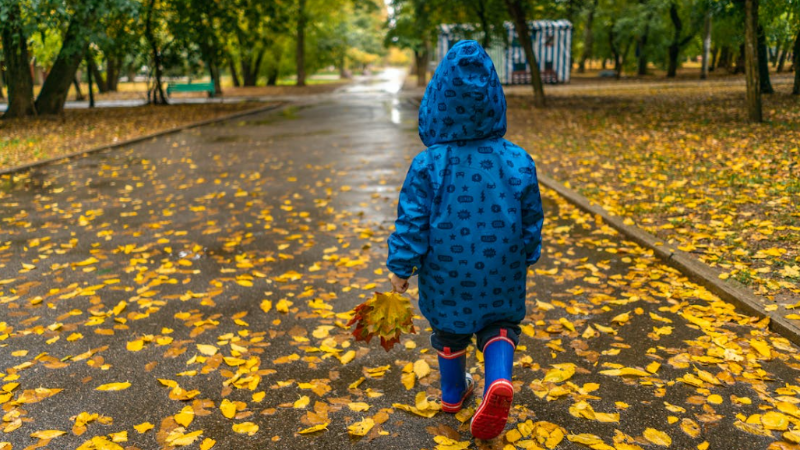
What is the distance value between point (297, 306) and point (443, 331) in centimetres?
211

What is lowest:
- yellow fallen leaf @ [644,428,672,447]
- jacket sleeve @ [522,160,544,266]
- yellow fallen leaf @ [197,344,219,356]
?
yellow fallen leaf @ [644,428,672,447]

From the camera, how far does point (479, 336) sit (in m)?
2.91

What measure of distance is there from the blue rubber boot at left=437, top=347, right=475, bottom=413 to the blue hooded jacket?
33cm

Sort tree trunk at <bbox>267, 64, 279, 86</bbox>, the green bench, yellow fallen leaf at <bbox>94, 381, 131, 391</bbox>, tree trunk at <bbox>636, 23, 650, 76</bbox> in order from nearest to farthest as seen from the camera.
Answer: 1. yellow fallen leaf at <bbox>94, 381, 131, 391</bbox>
2. the green bench
3. tree trunk at <bbox>636, 23, 650, 76</bbox>
4. tree trunk at <bbox>267, 64, 279, 86</bbox>

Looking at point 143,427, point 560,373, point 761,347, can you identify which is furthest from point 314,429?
point 761,347

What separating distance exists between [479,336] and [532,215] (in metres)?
0.63

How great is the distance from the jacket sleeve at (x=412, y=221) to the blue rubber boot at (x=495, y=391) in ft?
1.78

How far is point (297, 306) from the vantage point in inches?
188

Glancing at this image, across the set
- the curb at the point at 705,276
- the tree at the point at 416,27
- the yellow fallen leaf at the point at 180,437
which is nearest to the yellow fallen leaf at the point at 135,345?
the yellow fallen leaf at the point at 180,437

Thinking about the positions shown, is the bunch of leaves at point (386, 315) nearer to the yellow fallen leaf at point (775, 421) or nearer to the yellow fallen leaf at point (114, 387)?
the yellow fallen leaf at point (114, 387)

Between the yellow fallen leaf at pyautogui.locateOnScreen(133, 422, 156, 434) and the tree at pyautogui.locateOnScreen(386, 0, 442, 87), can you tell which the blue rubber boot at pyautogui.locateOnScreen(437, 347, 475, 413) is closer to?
the yellow fallen leaf at pyautogui.locateOnScreen(133, 422, 156, 434)

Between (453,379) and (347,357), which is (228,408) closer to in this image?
(347,357)

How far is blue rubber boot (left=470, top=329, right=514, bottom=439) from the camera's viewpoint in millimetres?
2617

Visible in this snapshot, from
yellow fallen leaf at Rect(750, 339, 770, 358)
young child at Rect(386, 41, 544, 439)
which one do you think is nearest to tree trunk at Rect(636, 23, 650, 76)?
yellow fallen leaf at Rect(750, 339, 770, 358)
